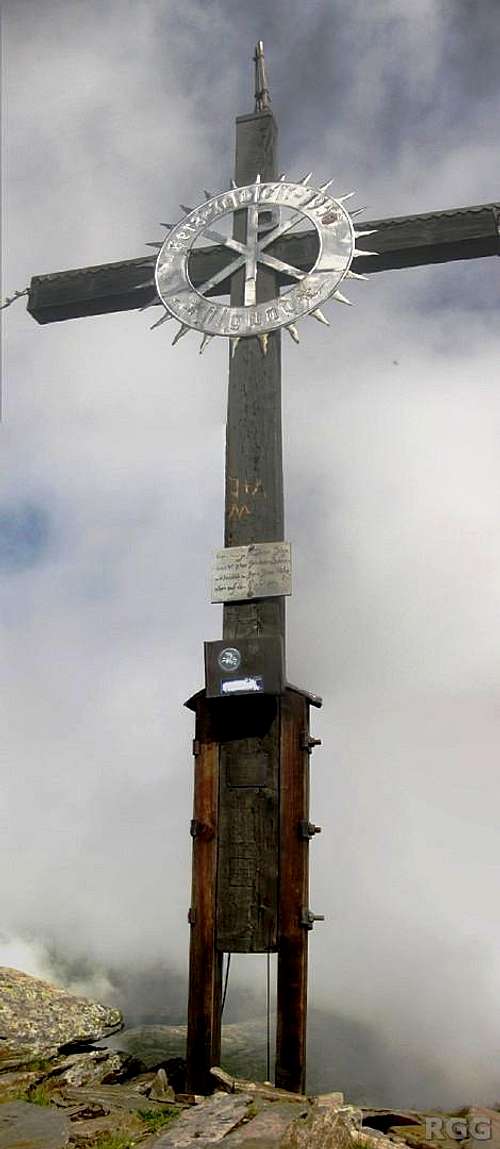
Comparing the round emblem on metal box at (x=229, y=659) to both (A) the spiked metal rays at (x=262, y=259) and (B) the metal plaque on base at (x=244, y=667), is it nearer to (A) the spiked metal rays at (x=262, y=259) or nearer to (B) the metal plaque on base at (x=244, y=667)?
(B) the metal plaque on base at (x=244, y=667)

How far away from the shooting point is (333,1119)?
17.6 feet

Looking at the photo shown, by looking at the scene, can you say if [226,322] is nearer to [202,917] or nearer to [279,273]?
[279,273]

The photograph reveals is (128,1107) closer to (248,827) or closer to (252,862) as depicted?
(252,862)

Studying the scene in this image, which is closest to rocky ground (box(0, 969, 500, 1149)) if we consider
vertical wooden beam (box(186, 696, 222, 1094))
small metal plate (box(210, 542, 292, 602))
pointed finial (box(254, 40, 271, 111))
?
vertical wooden beam (box(186, 696, 222, 1094))

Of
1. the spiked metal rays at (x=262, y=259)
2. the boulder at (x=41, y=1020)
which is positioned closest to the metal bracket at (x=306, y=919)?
the boulder at (x=41, y=1020)

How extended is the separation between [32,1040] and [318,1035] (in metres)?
25.6

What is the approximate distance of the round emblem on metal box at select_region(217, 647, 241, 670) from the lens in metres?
9.08

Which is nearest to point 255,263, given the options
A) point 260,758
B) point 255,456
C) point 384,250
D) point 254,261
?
point 254,261

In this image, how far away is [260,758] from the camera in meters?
8.86

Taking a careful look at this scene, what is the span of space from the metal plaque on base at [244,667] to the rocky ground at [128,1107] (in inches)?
137

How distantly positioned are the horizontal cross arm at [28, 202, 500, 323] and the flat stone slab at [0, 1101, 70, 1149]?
9.13m

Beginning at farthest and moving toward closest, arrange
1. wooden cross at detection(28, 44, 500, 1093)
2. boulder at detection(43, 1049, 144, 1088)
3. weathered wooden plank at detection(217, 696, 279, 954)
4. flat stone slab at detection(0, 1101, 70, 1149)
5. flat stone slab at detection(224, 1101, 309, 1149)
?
weathered wooden plank at detection(217, 696, 279, 954)
wooden cross at detection(28, 44, 500, 1093)
boulder at detection(43, 1049, 144, 1088)
flat stone slab at detection(0, 1101, 70, 1149)
flat stone slab at detection(224, 1101, 309, 1149)

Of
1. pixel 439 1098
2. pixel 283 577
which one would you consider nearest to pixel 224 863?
pixel 283 577

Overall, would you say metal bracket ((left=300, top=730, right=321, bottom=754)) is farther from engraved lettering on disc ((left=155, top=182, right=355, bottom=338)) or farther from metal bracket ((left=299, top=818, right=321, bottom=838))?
engraved lettering on disc ((left=155, top=182, right=355, bottom=338))
